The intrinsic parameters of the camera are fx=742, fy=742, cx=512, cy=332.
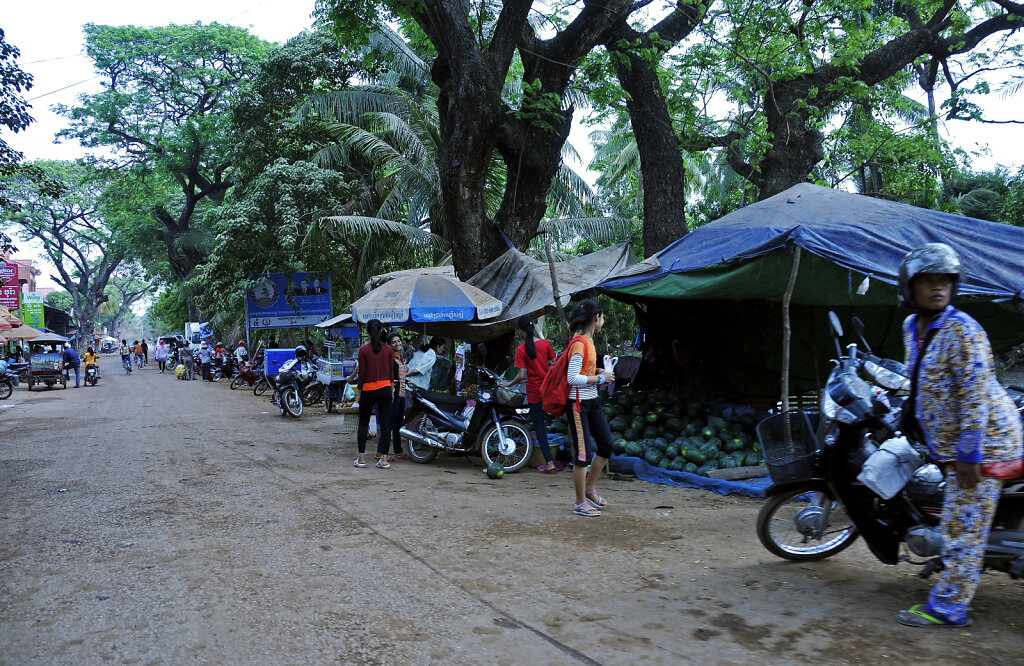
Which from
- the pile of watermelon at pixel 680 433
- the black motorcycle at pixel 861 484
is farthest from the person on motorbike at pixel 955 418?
the pile of watermelon at pixel 680 433

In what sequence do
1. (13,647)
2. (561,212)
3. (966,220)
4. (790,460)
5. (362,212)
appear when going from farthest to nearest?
(561,212)
(362,212)
(966,220)
(790,460)
(13,647)

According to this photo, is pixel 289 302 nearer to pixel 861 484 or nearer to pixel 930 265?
pixel 861 484

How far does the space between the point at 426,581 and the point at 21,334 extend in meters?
35.4

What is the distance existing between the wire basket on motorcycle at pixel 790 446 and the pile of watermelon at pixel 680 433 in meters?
2.73

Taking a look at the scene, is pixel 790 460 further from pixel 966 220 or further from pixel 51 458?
pixel 51 458

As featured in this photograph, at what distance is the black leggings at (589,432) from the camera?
581cm

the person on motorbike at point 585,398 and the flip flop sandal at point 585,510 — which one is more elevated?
the person on motorbike at point 585,398

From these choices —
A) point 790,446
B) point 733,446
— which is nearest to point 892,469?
point 790,446

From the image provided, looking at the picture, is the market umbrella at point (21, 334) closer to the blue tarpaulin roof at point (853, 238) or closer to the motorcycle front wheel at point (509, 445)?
the motorcycle front wheel at point (509, 445)

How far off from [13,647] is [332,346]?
17.9 m

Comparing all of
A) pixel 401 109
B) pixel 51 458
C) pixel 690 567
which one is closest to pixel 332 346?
pixel 401 109

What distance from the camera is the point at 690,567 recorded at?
459cm

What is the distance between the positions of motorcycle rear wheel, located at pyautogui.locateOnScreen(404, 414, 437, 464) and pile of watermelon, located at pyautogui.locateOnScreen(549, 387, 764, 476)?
5.23ft

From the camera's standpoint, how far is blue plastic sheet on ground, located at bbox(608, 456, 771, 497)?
270 inches
